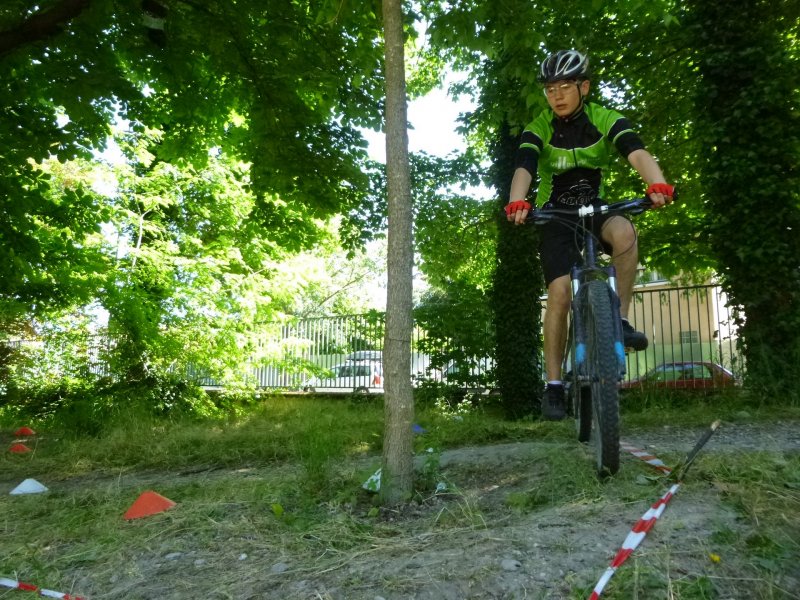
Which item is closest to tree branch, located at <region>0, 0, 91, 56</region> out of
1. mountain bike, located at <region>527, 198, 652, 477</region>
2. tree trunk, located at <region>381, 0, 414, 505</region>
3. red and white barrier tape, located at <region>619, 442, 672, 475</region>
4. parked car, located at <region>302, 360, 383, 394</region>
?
tree trunk, located at <region>381, 0, 414, 505</region>

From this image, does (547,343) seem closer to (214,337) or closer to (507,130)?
(507,130)

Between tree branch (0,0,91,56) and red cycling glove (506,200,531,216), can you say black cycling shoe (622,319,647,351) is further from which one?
tree branch (0,0,91,56)

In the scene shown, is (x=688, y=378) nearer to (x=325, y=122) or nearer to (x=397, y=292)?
(x=325, y=122)

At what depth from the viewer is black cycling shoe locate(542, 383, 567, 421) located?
3723 mm

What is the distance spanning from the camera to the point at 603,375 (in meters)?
2.94

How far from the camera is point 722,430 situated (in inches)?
203

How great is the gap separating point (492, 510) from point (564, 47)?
435cm

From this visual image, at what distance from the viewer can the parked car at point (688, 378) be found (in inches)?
346

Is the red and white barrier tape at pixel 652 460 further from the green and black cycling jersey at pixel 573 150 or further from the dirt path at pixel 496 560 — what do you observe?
the green and black cycling jersey at pixel 573 150

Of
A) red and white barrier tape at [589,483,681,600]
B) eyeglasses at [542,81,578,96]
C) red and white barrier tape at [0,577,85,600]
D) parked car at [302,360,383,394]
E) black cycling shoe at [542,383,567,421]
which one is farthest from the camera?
parked car at [302,360,383,394]

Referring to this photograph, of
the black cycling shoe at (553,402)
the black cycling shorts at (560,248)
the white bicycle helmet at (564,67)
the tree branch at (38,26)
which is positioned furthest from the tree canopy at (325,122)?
the black cycling shoe at (553,402)

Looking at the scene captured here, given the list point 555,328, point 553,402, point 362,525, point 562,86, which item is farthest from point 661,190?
point 362,525

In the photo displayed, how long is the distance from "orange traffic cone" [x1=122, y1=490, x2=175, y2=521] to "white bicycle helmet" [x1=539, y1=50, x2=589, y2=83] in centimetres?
349

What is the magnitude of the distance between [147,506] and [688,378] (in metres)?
8.22
